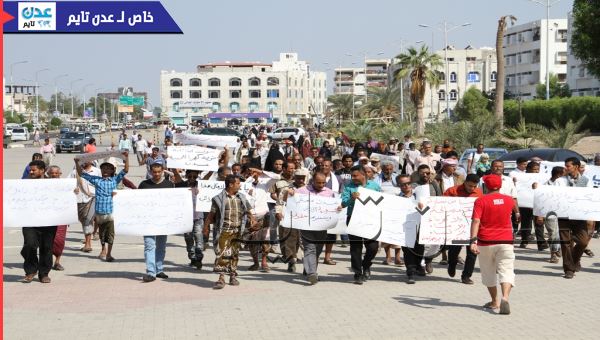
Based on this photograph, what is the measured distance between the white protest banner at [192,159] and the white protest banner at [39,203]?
4.65 meters

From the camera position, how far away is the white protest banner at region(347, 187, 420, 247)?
12367mm

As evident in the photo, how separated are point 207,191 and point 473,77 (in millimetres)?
129686

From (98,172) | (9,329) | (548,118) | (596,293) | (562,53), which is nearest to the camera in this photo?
(9,329)

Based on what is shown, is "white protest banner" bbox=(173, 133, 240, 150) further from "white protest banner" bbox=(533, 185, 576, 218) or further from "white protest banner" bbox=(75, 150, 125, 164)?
"white protest banner" bbox=(533, 185, 576, 218)

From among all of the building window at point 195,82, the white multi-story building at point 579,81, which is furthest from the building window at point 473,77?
the building window at point 195,82

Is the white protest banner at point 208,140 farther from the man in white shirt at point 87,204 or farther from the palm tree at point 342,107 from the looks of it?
the palm tree at point 342,107

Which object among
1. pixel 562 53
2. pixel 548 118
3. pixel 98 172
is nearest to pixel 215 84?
pixel 562 53

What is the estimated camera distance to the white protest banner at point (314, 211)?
12461 millimetres

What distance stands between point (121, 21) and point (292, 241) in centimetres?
442

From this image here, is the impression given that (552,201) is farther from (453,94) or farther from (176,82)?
(176,82)

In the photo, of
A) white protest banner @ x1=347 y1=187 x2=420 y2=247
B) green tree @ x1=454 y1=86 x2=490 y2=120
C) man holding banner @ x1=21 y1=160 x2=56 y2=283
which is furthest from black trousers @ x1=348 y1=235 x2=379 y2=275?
green tree @ x1=454 y1=86 x2=490 y2=120

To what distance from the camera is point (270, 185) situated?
14.2 meters

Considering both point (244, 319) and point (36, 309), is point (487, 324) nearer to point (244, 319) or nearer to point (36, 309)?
point (244, 319)

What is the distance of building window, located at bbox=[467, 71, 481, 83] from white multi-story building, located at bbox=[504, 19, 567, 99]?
702cm
